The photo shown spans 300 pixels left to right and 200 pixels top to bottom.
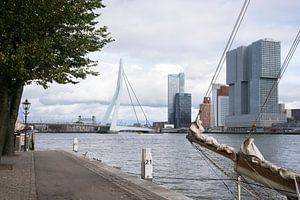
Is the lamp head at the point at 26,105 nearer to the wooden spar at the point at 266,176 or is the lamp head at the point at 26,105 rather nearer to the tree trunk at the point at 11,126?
the tree trunk at the point at 11,126

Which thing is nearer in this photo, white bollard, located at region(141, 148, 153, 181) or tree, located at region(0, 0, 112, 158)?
tree, located at region(0, 0, 112, 158)

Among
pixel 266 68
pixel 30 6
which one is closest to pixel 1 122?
pixel 30 6

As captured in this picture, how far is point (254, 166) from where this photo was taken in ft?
35.5

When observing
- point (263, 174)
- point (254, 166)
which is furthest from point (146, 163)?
point (263, 174)

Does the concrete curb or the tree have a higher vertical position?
the tree

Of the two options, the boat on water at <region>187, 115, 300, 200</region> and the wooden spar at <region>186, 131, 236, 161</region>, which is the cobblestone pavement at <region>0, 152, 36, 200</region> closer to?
the wooden spar at <region>186, 131, 236, 161</region>

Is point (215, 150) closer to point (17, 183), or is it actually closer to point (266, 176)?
point (266, 176)

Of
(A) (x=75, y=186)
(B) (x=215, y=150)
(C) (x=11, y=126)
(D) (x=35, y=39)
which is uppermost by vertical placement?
(D) (x=35, y=39)

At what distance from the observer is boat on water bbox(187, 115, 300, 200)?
10102mm

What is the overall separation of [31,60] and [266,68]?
23.8 ft

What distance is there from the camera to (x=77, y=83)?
2045cm

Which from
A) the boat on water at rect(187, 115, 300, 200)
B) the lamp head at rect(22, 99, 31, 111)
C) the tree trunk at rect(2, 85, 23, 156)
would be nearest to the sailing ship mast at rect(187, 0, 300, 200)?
the boat on water at rect(187, 115, 300, 200)

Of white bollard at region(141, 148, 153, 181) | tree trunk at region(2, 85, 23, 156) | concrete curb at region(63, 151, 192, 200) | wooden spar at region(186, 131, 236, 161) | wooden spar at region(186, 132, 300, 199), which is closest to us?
wooden spar at region(186, 132, 300, 199)

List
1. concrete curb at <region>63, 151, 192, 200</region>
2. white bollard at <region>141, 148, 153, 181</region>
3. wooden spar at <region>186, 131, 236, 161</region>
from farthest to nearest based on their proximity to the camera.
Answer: white bollard at <region>141, 148, 153, 181</region>
concrete curb at <region>63, 151, 192, 200</region>
wooden spar at <region>186, 131, 236, 161</region>
